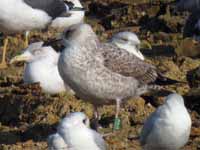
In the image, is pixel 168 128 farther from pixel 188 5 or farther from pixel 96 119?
pixel 188 5

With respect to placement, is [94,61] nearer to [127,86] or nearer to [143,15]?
[127,86]

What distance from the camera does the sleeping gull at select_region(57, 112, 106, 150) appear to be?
28.7 feet

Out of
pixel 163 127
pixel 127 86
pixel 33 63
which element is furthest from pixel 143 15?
pixel 163 127

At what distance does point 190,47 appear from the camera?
46.0ft

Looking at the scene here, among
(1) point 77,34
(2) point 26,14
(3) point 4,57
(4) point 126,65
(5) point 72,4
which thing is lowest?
(3) point 4,57

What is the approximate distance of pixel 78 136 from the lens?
877cm

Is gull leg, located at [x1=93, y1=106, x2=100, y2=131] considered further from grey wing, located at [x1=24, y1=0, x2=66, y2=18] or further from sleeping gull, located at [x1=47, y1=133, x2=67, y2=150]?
grey wing, located at [x1=24, y1=0, x2=66, y2=18]

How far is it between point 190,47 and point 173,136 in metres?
4.99

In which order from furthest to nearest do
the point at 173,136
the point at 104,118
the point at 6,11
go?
the point at 6,11 < the point at 104,118 < the point at 173,136

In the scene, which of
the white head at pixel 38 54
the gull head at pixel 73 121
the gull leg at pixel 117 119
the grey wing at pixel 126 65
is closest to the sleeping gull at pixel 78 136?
the gull head at pixel 73 121

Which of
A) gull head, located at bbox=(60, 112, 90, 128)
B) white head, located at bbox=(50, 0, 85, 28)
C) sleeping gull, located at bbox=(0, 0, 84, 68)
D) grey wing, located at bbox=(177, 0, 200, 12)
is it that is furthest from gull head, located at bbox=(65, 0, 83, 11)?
gull head, located at bbox=(60, 112, 90, 128)

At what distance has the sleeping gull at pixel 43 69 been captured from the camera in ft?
39.0

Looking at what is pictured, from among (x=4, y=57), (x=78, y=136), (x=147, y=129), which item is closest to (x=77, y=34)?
(x=147, y=129)

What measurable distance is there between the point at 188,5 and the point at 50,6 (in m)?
2.86
